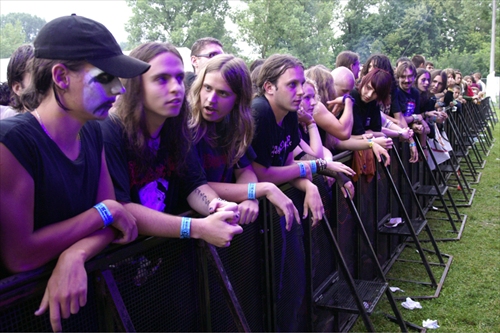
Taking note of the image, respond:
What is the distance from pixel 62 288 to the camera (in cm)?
173

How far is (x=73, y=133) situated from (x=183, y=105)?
31.1 inches

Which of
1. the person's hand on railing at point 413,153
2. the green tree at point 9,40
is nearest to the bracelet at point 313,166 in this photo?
the person's hand on railing at point 413,153

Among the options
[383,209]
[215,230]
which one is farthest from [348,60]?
[215,230]

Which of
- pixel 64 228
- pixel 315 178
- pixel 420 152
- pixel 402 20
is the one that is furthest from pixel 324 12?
pixel 64 228

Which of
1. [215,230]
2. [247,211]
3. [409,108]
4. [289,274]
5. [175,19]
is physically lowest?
[289,274]

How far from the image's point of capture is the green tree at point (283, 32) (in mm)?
33656

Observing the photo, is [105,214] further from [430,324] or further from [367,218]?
[367,218]

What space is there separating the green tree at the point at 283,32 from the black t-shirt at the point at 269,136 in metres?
29.9

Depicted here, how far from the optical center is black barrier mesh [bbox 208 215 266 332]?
2727 millimetres

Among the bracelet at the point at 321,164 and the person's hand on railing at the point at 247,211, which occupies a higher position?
the person's hand on railing at the point at 247,211

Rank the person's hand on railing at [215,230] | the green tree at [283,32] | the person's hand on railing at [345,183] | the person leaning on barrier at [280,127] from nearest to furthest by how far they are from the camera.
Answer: the person's hand on railing at [215,230] → the person leaning on barrier at [280,127] → the person's hand on railing at [345,183] → the green tree at [283,32]

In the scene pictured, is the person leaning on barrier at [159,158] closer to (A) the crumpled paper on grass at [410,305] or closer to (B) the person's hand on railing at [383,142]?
(B) the person's hand on railing at [383,142]

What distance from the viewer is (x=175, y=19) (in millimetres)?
38250

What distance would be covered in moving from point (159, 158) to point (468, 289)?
13.8 ft
